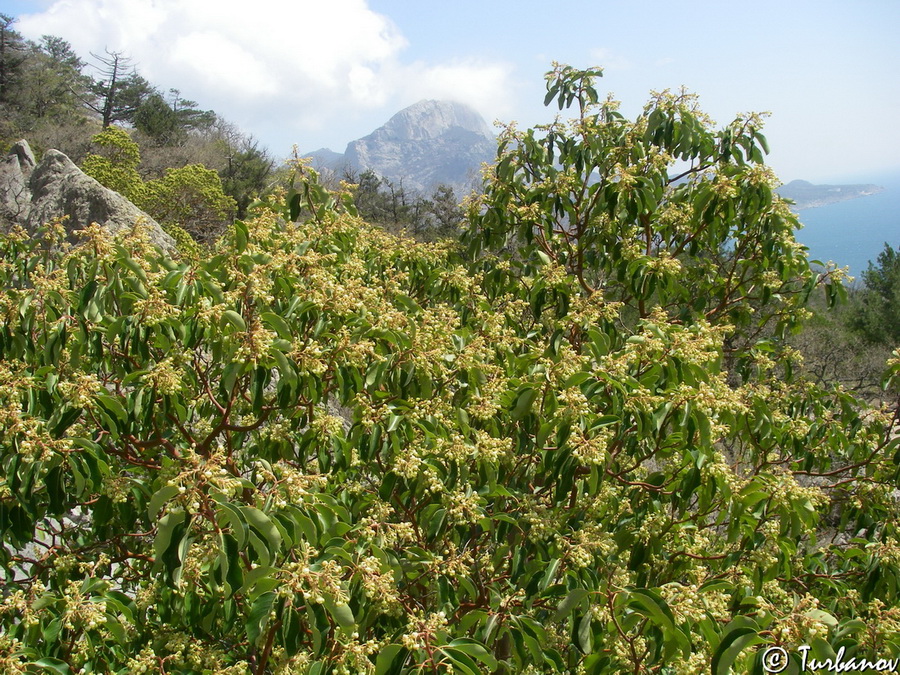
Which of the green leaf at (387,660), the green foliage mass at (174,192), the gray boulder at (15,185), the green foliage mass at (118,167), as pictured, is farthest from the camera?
the green foliage mass at (118,167)

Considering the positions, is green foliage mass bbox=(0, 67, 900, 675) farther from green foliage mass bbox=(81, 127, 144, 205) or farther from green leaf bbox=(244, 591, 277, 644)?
green foliage mass bbox=(81, 127, 144, 205)

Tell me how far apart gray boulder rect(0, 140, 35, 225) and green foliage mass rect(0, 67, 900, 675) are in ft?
52.4

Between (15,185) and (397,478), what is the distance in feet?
71.7

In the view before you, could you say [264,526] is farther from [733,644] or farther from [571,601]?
[733,644]

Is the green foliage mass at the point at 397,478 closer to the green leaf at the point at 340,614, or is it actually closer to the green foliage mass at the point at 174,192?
the green leaf at the point at 340,614

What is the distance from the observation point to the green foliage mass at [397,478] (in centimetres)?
225

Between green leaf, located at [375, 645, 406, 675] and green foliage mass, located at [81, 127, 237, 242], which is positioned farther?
green foliage mass, located at [81, 127, 237, 242]

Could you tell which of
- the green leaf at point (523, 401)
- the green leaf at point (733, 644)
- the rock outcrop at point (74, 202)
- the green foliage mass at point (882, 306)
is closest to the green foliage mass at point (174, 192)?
the rock outcrop at point (74, 202)

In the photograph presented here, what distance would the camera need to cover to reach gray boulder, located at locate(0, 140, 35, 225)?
17375 millimetres

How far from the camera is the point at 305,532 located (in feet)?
7.35

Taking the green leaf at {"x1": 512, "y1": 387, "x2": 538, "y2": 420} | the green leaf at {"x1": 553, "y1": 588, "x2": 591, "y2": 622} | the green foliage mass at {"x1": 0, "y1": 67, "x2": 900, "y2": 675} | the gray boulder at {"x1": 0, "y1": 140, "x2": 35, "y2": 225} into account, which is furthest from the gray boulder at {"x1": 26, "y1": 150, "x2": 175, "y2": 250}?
the green leaf at {"x1": 553, "y1": 588, "x2": 591, "y2": 622}

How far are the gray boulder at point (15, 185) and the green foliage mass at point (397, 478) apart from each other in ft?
52.4

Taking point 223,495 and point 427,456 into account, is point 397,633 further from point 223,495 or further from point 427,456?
point 223,495

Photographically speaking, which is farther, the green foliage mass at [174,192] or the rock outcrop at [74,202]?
the green foliage mass at [174,192]
